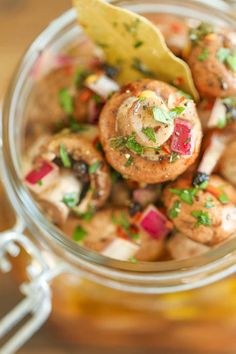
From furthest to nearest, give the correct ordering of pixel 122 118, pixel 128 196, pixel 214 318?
pixel 214 318 → pixel 128 196 → pixel 122 118

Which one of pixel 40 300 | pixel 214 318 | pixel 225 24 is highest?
pixel 225 24

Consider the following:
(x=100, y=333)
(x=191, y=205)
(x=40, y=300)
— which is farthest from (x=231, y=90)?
(x=100, y=333)

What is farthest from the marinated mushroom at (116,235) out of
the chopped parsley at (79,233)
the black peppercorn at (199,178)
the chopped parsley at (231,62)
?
the chopped parsley at (231,62)

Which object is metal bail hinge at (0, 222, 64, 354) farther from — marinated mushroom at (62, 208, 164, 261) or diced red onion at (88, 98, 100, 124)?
diced red onion at (88, 98, 100, 124)

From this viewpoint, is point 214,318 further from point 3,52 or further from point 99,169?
point 3,52

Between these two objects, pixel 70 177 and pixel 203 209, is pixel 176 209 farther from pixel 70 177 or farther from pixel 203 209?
pixel 70 177
